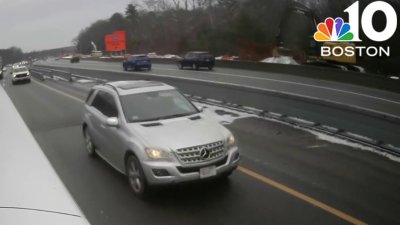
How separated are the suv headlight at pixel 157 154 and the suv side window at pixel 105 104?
5.09 ft

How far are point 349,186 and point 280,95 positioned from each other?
18.2 feet

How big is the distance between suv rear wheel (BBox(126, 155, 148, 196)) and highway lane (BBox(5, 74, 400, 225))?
0.55ft

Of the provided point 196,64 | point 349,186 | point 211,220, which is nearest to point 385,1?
point 196,64

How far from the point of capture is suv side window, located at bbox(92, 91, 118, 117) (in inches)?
291

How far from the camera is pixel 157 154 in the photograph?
19.2ft

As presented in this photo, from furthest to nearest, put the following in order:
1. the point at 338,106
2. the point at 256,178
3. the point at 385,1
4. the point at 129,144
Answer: the point at 385,1
the point at 338,106
the point at 256,178
the point at 129,144

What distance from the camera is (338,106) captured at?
9.60 meters

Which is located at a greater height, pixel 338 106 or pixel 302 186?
pixel 338 106

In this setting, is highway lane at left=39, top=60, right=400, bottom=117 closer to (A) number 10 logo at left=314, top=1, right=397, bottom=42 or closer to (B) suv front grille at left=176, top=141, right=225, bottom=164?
(A) number 10 logo at left=314, top=1, right=397, bottom=42

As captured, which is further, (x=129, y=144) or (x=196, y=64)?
(x=196, y=64)

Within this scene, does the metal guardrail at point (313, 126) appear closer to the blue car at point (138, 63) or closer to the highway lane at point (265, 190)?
the highway lane at point (265, 190)

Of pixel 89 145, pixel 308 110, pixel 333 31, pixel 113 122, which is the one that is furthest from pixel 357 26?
pixel 113 122

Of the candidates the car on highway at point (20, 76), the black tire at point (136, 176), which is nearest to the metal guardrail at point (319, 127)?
the black tire at point (136, 176)

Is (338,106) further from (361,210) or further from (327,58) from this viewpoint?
(327,58)
